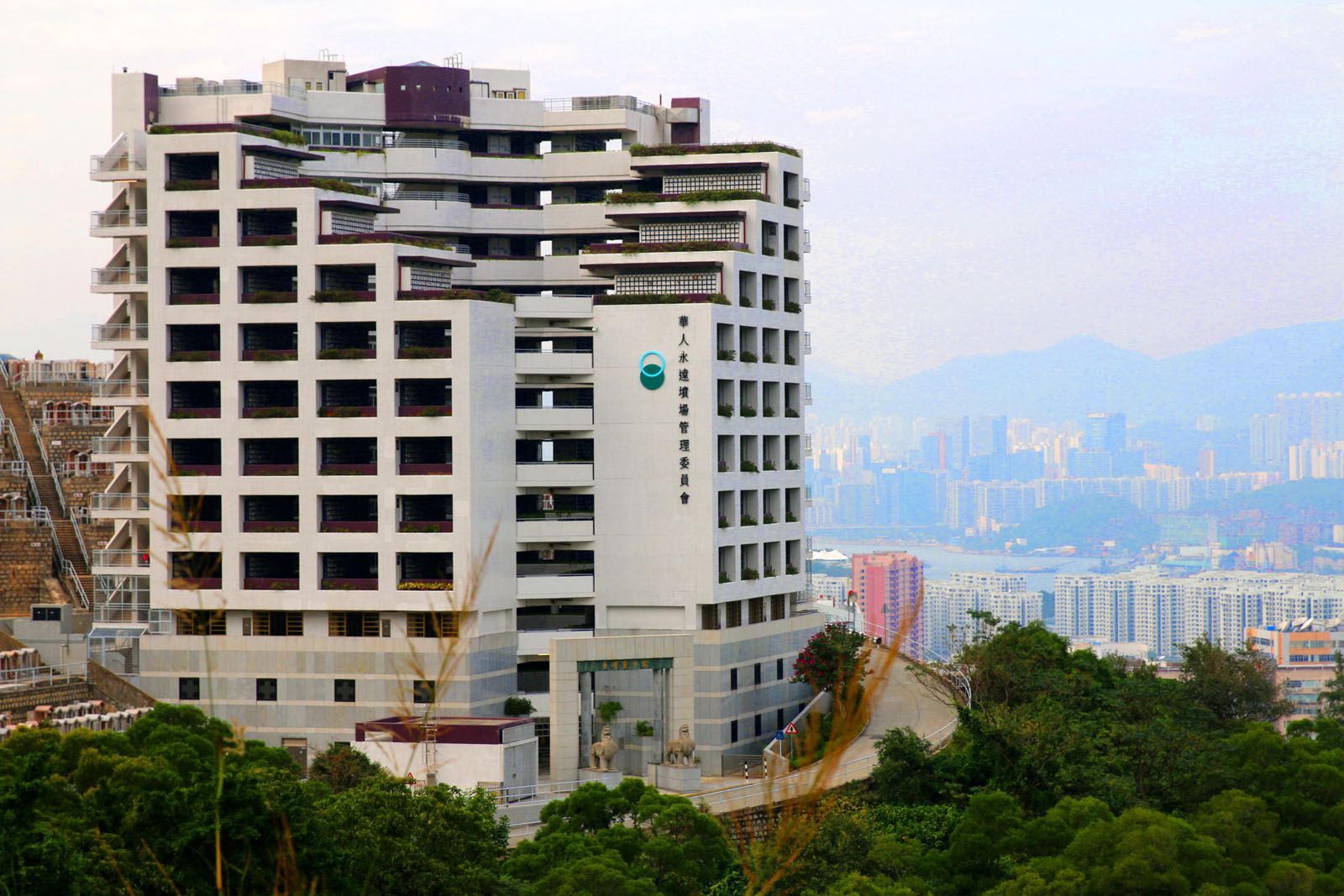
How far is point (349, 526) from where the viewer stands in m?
58.2

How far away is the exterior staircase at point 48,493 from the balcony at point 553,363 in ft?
72.1

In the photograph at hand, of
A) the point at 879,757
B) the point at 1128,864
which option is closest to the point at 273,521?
the point at 879,757

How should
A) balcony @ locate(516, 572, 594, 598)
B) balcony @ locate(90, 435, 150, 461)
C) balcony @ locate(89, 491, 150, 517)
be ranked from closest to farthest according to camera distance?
balcony @ locate(516, 572, 594, 598) → balcony @ locate(89, 491, 150, 517) → balcony @ locate(90, 435, 150, 461)

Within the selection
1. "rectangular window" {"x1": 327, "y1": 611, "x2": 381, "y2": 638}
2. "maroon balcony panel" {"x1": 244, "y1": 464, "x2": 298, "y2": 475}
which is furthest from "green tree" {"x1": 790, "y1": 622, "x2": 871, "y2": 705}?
"maroon balcony panel" {"x1": 244, "y1": 464, "x2": 298, "y2": 475}

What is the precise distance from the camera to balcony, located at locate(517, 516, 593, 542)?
61.2 m

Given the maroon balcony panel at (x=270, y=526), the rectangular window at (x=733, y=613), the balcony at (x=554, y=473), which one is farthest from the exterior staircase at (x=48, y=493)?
the rectangular window at (x=733, y=613)

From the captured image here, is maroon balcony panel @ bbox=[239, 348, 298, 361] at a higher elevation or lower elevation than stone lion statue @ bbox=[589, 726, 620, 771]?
higher

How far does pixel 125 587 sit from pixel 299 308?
570 inches

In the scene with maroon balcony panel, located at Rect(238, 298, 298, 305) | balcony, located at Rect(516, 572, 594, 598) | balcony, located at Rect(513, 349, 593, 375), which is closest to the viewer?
maroon balcony panel, located at Rect(238, 298, 298, 305)

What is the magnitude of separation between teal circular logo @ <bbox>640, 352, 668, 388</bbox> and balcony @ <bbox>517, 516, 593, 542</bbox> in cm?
605

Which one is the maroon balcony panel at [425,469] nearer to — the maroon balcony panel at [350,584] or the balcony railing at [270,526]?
the maroon balcony panel at [350,584]

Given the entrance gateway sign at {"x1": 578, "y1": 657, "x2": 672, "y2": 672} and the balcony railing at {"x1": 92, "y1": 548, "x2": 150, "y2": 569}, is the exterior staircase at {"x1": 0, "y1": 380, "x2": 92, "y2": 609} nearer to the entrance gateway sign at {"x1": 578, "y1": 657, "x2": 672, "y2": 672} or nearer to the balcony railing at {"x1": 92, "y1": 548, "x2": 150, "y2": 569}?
the balcony railing at {"x1": 92, "y1": 548, "x2": 150, "y2": 569}

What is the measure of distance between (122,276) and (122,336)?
2.43 m

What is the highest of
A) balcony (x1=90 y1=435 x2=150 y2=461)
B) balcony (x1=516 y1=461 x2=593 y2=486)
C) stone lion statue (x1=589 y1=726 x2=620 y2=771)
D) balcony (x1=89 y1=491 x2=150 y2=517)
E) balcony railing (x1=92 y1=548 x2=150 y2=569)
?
balcony (x1=90 y1=435 x2=150 y2=461)
